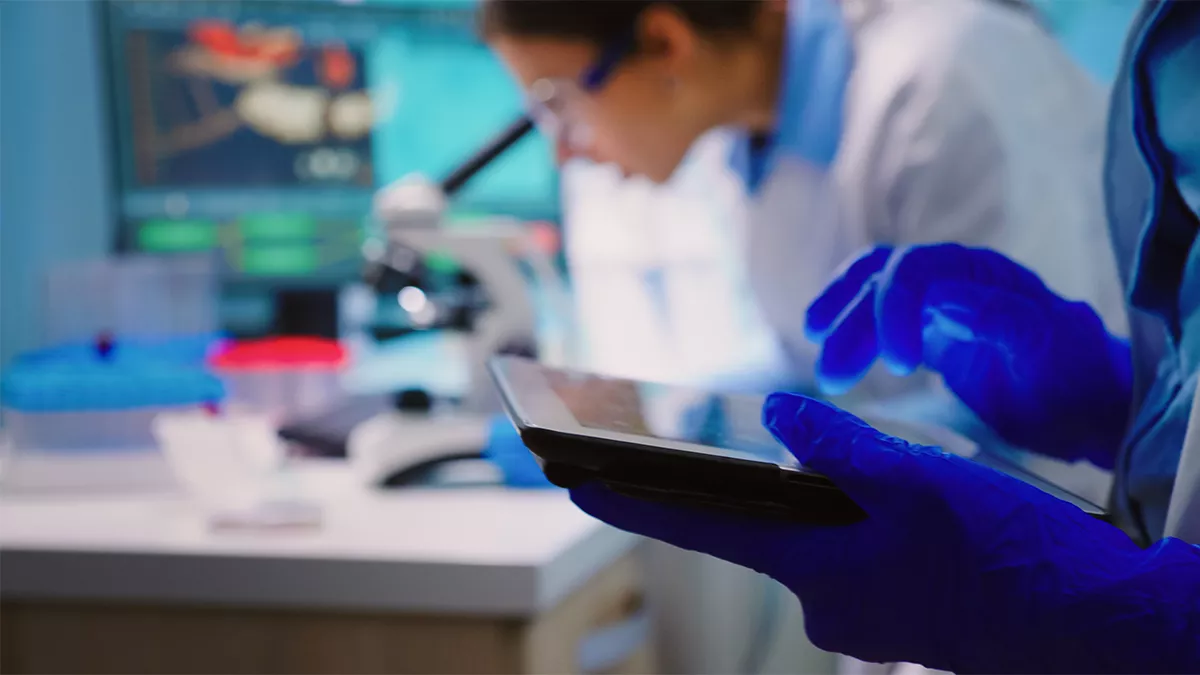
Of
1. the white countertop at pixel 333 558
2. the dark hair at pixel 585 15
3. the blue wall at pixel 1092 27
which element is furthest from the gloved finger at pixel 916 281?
the blue wall at pixel 1092 27

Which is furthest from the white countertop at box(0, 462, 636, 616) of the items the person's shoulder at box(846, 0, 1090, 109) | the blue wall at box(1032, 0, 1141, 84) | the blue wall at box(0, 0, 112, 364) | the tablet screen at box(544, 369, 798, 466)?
the blue wall at box(1032, 0, 1141, 84)

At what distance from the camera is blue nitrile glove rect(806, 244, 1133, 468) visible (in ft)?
2.06

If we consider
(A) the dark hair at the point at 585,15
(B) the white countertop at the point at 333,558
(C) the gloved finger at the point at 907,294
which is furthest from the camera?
(A) the dark hair at the point at 585,15

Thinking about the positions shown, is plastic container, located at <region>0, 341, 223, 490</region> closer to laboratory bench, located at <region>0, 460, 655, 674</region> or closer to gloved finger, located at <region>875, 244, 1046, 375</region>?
laboratory bench, located at <region>0, 460, 655, 674</region>

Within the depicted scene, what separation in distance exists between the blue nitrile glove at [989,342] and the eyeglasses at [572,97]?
705mm

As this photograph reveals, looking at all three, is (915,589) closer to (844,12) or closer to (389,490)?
(389,490)

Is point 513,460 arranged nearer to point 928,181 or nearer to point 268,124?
point 928,181

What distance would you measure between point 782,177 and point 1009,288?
2.70ft

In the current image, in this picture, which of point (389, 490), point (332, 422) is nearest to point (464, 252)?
point (332, 422)

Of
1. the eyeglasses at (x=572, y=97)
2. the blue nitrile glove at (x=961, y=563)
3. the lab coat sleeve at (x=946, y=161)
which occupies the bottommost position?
the blue nitrile glove at (x=961, y=563)

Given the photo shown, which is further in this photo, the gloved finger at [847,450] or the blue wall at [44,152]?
the blue wall at [44,152]

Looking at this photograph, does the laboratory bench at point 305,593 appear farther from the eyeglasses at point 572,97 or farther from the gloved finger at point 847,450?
the eyeglasses at point 572,97

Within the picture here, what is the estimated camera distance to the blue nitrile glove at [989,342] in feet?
2.06

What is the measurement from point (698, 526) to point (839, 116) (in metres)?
0.97
